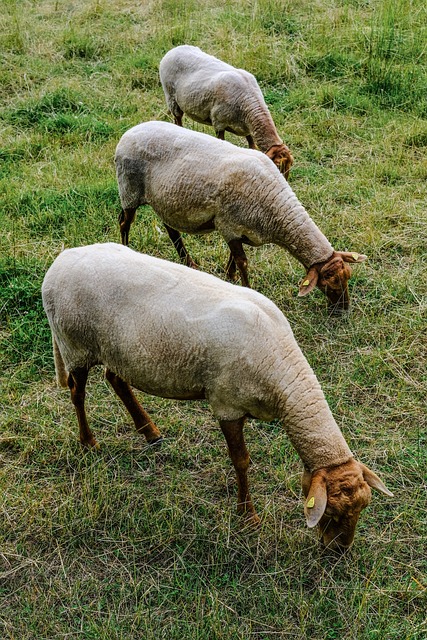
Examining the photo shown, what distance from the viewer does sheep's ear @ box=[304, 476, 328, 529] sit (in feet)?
11.3

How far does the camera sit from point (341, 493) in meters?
3.65

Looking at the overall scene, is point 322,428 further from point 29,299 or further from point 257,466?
point 29,299

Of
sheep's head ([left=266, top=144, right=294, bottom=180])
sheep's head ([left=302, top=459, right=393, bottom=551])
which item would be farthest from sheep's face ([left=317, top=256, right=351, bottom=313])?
sheep's head ([left=302, top=459, right=393, bottom=551])

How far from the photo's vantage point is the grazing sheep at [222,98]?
7.12 meters

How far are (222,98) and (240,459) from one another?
4.51 meters

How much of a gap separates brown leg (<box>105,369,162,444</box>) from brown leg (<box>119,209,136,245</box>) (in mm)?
2150

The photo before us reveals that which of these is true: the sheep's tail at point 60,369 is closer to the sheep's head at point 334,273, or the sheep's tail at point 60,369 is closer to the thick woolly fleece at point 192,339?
the thick woolly fleece at point 192,339

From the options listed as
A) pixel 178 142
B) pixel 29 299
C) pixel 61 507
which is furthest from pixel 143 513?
pixel 178 142

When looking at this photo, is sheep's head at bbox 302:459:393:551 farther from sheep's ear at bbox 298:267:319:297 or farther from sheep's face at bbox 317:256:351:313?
sheep's face at bbox 317:256:351:313

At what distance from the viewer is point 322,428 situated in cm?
383

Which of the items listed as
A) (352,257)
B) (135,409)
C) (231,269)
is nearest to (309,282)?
(352,257)

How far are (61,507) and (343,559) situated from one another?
5.73 feet

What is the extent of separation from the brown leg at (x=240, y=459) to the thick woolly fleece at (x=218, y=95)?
3.91 m

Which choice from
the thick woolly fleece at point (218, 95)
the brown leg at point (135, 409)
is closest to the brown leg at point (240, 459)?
the brown leg at point (135, 409)
